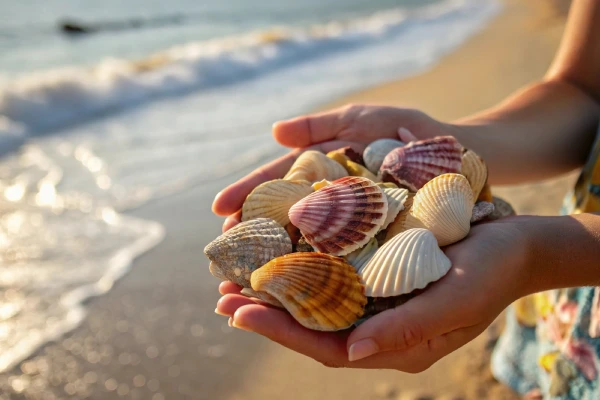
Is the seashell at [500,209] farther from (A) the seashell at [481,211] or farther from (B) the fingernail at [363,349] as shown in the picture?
(B) the fingernail at [363,349]

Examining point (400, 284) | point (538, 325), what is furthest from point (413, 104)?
point (400, 284)

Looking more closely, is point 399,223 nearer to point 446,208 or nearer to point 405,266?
point 446,208

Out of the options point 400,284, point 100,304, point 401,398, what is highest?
point 400,284

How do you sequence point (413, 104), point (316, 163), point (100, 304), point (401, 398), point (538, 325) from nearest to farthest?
point (316, 163) → point (538, 325) → point (401, 398) → point (100, 304) → point (413, 104)

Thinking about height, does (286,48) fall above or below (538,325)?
above

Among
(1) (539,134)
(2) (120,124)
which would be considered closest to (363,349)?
(1) (539,134)

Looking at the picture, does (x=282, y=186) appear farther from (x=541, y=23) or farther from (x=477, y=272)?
(x=541, y=23)

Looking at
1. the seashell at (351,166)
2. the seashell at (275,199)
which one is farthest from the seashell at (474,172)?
the seashell at (275,199)
